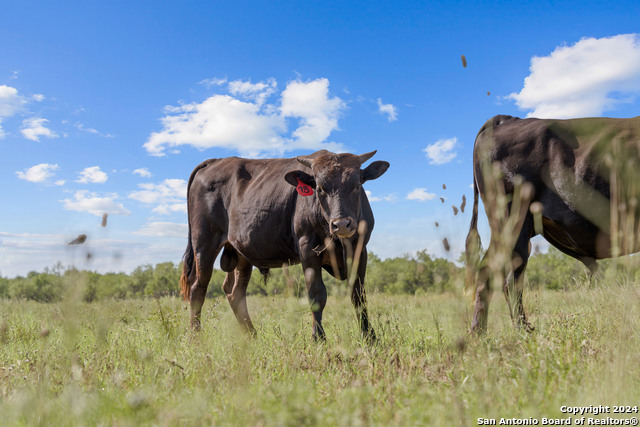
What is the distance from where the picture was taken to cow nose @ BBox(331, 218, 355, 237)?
5102 mm

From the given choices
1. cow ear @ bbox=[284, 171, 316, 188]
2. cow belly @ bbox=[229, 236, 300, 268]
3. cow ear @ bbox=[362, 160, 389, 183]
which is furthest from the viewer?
cow belly @ bbox=[229, 236, 300, 268]

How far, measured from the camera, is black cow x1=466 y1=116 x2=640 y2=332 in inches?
196

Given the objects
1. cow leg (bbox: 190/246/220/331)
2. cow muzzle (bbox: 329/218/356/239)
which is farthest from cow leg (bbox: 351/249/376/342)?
cow leg (bbox: 190/246/220/331)

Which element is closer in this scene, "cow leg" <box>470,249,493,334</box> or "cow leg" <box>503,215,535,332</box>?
"cow leg" <box>470,249,493,334</box>

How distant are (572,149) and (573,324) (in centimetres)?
196

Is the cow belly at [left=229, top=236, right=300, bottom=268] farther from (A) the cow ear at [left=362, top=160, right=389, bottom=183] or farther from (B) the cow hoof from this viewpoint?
(B) the cow hoof

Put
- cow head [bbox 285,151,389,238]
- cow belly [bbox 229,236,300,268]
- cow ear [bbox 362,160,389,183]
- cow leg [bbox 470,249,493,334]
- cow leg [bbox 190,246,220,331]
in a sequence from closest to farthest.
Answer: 1. cow leg [bbox 470,249,493,334]
2. cow head [bbox 285,151,389,238]
3. cow ear [bbox 362,160,389,183]
4. cow belly [bbox 229,236,300,268]
5. cow leg [bbox 190,246,220,331]

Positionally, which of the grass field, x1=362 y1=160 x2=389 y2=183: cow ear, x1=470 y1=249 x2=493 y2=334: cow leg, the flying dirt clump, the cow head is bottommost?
the grass field

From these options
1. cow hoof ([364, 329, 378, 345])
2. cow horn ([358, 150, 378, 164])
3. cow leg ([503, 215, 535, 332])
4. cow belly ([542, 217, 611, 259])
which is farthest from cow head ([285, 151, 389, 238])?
cow belly ([542, 217, 611, 259])

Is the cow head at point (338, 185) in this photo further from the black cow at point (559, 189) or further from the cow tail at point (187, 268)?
the cow tail at point (187, 268)

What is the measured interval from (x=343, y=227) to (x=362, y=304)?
3.03ft

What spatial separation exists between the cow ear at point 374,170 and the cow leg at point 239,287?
3.05 m

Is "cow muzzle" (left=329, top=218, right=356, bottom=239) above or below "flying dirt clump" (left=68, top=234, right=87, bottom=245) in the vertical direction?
above

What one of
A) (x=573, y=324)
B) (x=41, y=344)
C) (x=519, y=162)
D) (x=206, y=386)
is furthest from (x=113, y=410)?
(x=519, y=162)
